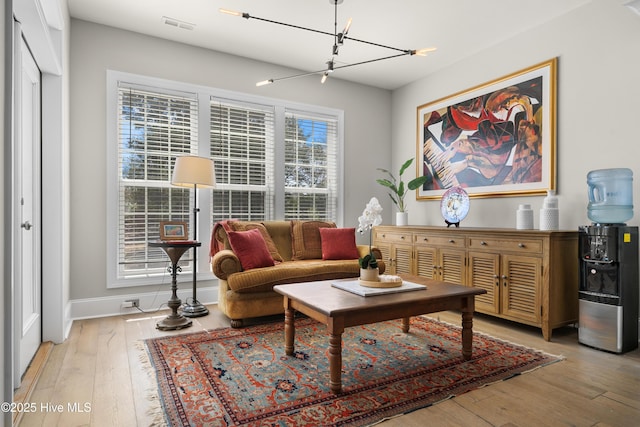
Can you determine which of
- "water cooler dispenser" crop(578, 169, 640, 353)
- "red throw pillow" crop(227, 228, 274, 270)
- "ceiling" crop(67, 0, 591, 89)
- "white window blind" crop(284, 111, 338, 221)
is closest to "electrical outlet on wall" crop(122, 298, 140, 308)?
"red throw pillow" crop(227, 228, 274, 270)

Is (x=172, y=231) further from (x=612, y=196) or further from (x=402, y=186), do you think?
(x=612, y=196)

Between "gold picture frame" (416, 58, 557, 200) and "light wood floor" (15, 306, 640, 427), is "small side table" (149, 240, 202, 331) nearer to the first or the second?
"light wood floor" (15, 306, 640, 427)

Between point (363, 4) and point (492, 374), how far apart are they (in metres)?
3.07

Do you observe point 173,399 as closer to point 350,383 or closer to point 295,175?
point 350,383

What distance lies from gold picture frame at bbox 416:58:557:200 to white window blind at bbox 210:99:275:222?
204cm

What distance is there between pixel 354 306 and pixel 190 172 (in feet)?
7.19

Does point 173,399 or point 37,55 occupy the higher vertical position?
point 37,55

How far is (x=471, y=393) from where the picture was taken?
80.0 inches

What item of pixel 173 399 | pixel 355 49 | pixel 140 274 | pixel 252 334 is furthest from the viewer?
pixel 355 49

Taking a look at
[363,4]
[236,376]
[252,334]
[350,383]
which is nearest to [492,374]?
[350,383]

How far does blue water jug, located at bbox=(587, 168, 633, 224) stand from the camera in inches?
112

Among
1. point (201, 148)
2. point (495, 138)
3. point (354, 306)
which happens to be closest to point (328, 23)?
point (201, 148)

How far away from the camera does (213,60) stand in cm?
422

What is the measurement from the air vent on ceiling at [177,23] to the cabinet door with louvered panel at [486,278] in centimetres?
353
